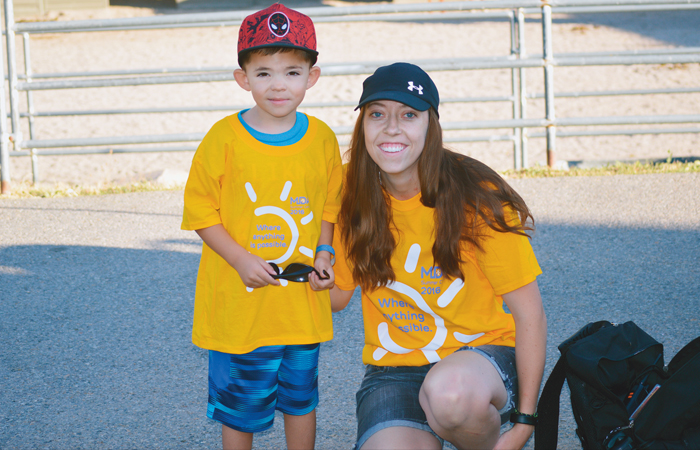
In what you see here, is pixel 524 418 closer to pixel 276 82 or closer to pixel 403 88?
pixel 403 88

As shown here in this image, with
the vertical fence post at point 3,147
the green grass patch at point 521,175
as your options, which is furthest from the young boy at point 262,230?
the vertical fence post at point 3,147

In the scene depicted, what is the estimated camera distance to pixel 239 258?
6.42 ft

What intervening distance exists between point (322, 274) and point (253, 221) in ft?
0.87

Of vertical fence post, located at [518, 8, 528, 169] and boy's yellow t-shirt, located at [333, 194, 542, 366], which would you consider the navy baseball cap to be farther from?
vertical fence post, located at [518, 8, 528, 169]

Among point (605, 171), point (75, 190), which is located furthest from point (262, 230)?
point (605, 171)

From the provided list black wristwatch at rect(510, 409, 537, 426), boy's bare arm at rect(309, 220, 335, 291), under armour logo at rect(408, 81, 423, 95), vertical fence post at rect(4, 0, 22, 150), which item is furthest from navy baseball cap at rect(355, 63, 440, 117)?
vertical fence post at rect(4, 0, 22, 150)

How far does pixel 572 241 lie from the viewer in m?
4.29

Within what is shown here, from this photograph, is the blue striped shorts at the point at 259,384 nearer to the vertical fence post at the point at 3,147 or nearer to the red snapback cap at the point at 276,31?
the red snapback cap at the point at 276,31

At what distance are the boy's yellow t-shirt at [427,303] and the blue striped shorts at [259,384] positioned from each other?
10.0 inches

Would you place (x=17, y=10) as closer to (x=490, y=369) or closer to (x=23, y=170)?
(x=23, y=170)

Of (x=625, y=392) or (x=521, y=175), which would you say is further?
(x=521, y=175)

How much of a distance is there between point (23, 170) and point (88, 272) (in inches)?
228

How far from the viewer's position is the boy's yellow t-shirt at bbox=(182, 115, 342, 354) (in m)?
2.00

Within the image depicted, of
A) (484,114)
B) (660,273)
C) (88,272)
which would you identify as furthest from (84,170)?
(660,273)
